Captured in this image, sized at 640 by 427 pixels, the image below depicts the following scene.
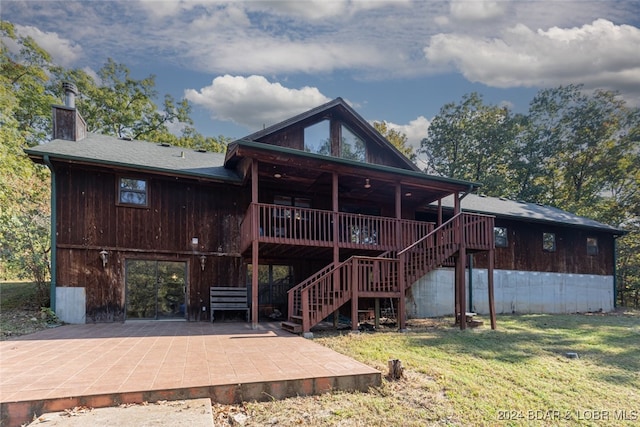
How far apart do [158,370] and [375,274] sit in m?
5.47

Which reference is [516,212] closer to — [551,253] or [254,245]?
[551,253]

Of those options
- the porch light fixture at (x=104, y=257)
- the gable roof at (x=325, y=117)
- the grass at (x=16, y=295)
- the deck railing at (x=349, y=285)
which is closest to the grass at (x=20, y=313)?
the grass at (x=16, y=295)

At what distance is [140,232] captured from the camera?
10.0m

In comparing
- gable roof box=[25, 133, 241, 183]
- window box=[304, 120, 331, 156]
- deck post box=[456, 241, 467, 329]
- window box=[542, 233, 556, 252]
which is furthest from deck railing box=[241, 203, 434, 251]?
window box=[542, 233, 556, 252]

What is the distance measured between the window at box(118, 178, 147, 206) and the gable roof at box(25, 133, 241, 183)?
621mm

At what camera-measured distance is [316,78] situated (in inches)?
588

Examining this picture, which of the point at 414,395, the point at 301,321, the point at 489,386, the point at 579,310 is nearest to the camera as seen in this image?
the point at 414,395

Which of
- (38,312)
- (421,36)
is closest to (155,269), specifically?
(38,312)

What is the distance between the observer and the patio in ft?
12.0

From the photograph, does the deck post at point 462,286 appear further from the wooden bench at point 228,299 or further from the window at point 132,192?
the window at point 132,192

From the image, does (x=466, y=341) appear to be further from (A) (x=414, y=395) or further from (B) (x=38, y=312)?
(B) (x=38, y=312)

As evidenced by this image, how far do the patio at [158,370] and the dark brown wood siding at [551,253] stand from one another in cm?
1108

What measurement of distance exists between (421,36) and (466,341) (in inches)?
357

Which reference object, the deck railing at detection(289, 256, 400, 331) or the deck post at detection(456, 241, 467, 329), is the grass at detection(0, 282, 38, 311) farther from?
the deck post at detection(456, 241, 467, 329)
